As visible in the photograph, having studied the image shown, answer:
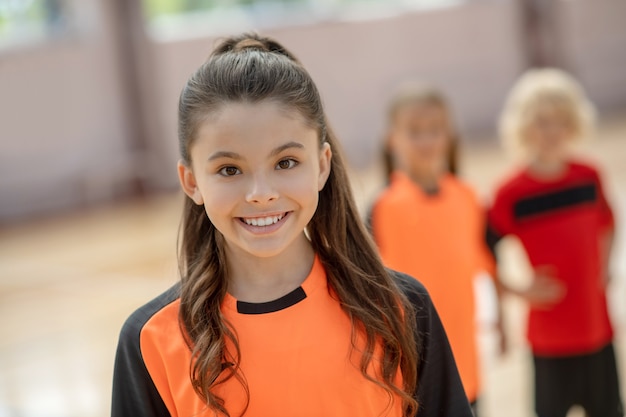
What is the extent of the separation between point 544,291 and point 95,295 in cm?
407

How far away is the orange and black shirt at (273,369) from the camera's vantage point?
1424mm

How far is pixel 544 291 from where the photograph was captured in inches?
110

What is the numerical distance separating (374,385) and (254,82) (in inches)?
20.3

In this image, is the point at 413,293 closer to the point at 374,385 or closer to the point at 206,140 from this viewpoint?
the point at 374,385

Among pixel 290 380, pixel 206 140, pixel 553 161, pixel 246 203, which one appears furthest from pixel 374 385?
pixel 553 161

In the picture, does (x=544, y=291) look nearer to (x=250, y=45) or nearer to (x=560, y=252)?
(x=560, y=252)

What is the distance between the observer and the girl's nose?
138 cm

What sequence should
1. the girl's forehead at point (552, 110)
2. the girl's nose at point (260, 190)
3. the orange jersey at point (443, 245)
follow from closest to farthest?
the girl's nose at point (260, 190)
the orange jersey at point (443, 245)
the girl's forehead at point (552, 110)

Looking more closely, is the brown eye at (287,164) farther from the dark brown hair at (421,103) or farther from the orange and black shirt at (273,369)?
the dark brown hair at (421,103)

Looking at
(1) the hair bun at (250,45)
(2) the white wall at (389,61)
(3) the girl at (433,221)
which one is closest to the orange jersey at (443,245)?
(3) the girl at (433,221)

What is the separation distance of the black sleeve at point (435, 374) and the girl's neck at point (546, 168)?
1.49 meters

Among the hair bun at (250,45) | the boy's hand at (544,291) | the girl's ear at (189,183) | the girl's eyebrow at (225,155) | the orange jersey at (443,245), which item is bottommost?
the boy's hand at (544,291)

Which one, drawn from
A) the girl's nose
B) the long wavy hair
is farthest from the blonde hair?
the girl's nose

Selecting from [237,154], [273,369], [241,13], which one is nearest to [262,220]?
[237,154]
